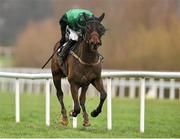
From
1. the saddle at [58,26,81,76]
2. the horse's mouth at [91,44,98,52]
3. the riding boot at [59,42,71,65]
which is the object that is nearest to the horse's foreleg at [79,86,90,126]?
the saddle at [58,26,81,76]

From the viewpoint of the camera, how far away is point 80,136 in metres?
10.9

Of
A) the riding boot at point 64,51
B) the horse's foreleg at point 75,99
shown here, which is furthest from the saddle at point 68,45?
the horse's foreleg at point 75,99

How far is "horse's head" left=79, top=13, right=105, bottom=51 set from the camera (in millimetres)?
11031

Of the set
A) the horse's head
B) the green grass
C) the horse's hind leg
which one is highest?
the horse's head

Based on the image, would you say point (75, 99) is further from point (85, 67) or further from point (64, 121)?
point (64, 121)

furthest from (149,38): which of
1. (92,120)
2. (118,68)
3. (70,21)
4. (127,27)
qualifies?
(70,21)

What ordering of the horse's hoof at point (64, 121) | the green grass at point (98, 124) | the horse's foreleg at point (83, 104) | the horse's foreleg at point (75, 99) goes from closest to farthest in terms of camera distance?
the green grass at point (98, 124) → the horse's foreleg at point (75, 99) → the horse's foreleg at point (83, 104) → the horse's hoof at point (64, 121)

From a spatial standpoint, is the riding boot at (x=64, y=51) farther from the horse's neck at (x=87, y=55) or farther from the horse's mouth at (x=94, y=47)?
the horse's mouth at (x=94, y=47)

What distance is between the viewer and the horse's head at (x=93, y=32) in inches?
434

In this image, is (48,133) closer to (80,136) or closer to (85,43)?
(80,136)

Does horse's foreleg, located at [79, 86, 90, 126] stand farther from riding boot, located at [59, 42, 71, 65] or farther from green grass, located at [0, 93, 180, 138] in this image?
riding boot, located at [59, 42, 71, 65]

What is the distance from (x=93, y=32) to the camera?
36.4 feet

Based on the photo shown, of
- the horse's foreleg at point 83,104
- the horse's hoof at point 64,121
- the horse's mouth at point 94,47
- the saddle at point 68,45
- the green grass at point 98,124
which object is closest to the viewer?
the horse's mouth at point 94,47

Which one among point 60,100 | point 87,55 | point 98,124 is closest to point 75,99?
point 87,55
